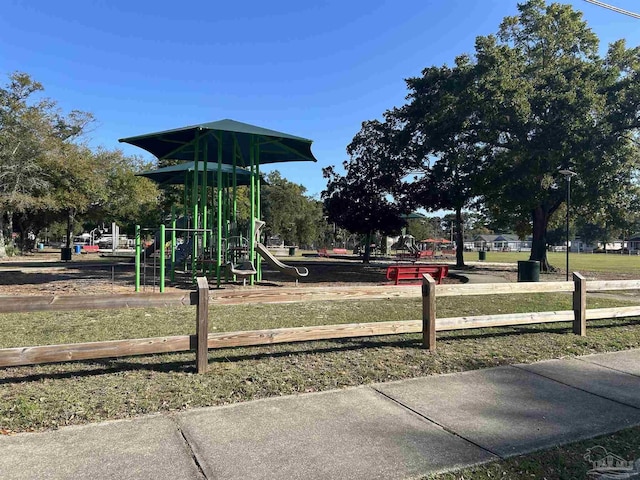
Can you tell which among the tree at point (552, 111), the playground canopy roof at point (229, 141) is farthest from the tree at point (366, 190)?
the playground canopy roof at point (229, 141)

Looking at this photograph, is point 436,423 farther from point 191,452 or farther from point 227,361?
point 227,361

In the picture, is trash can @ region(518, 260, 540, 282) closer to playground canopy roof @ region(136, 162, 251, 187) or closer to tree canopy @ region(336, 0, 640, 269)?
tree canopy @ region(336, 0, 640, 269)

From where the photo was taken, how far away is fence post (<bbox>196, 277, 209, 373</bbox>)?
496cm

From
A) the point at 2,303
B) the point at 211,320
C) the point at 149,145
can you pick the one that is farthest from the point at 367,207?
the point at 2,303

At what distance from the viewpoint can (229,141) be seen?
1591 centimetres

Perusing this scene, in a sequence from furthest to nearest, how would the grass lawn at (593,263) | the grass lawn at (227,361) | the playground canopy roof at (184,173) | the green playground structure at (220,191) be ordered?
1. the grass lawn at (593,263)
2. the playground canopy roof at (184,173)
3. the green playground structure at (220,191)
4. the grass lawn at (227,361)

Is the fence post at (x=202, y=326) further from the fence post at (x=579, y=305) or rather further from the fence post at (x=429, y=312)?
the fence post at (x=579, y=305)

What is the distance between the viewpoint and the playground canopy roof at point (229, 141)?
13.3 metres

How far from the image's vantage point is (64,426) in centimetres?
372

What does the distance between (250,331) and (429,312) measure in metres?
2.38

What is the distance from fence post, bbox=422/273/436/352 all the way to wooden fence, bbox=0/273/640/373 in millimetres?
13

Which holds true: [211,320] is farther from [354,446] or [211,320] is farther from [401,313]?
[354,446]

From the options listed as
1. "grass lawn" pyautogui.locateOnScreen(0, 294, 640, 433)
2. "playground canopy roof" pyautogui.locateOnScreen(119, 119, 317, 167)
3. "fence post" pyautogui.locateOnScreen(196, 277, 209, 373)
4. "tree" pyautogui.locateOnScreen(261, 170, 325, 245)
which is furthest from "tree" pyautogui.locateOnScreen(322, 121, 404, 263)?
"tree" pyautogui.locateOnScreen(261, 170, 325, 245)

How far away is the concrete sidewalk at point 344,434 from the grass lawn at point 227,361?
0.31 m
